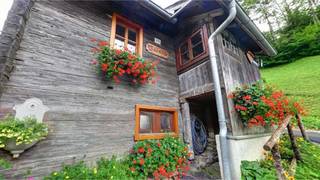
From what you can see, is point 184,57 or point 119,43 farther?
→ point 184,57

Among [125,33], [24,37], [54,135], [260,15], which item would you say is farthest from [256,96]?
[260,15]

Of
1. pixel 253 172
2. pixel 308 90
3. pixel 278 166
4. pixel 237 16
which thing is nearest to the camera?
pixel 278 166

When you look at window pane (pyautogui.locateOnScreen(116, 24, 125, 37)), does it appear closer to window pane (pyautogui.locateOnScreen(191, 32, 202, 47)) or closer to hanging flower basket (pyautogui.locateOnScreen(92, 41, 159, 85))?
hanging flower basket (pyautogui.locateOnScreen(92, 41, 159, 85))

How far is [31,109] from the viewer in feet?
8.89

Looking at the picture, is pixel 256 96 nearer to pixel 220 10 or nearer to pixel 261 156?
pixel 261 156

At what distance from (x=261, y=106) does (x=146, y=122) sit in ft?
10.2

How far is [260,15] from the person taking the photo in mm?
22453

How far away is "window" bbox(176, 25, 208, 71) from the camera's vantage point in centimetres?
465

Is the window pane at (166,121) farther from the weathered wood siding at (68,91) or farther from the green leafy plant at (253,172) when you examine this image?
the green leafy plant at (253,172)

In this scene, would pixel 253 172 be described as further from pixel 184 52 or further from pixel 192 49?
pixel 184 52

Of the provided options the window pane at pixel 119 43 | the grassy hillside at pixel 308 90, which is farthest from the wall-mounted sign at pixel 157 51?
the grassy hillside at pixel 308 90

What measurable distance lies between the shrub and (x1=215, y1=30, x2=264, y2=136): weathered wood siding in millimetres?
209

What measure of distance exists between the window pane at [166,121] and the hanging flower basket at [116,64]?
1501 mm

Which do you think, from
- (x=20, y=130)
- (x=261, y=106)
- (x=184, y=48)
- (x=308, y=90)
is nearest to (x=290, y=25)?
(x=308, y=90)
